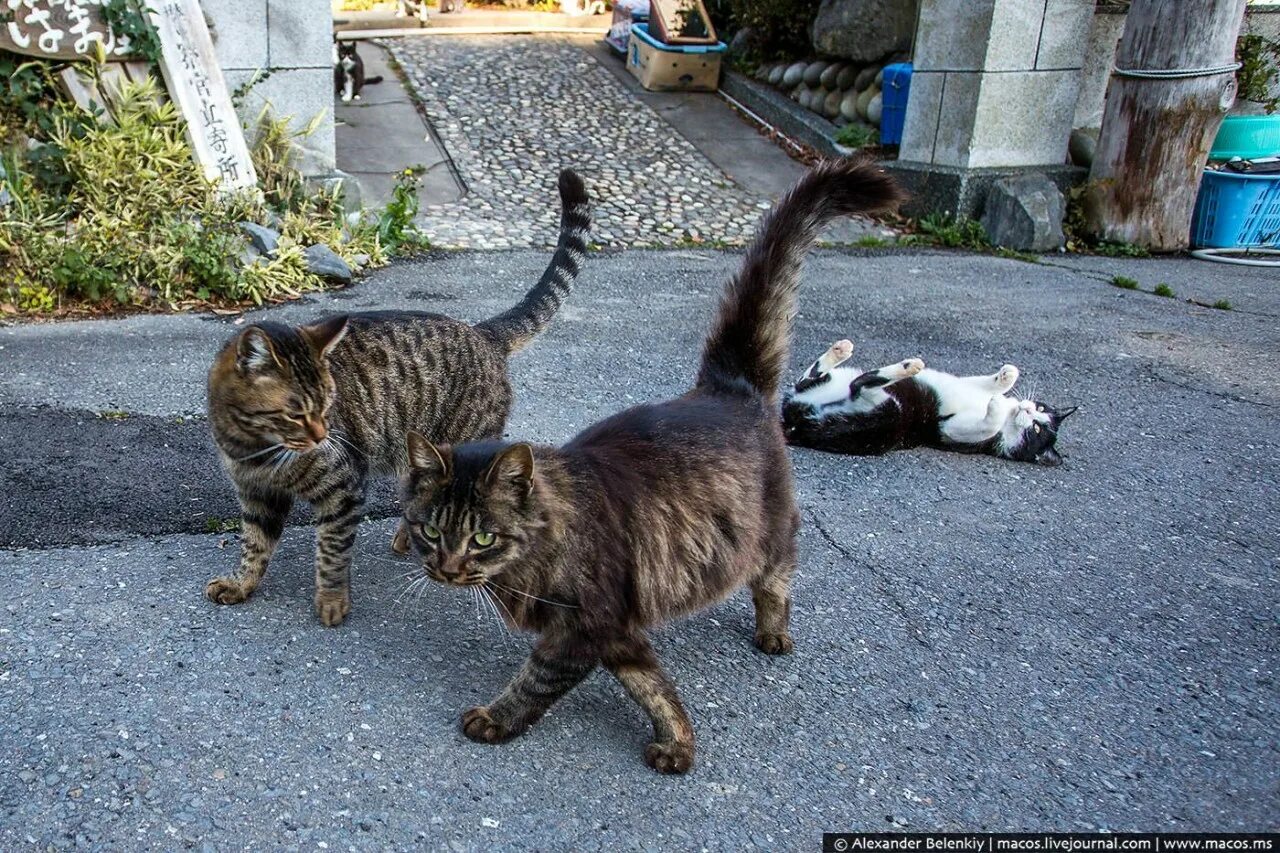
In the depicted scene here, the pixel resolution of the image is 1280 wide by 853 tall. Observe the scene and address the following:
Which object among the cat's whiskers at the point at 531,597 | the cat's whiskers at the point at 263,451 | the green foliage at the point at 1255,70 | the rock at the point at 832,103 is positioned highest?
the green foliage at the point at 1255,70

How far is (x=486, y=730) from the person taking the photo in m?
2.79

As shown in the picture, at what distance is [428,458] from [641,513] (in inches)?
22.6

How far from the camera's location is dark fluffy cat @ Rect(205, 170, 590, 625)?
10.1ft

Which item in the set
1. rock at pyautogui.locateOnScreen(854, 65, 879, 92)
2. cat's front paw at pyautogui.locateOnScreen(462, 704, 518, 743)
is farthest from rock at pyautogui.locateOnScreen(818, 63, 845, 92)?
cat's front paw at pyautogui.locateOnScreen(462, 704, 518, 743)

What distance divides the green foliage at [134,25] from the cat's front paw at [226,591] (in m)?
4.70

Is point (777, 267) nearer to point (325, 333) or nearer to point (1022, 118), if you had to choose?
point (325, 333)

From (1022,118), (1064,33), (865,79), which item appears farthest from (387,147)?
(1064,33)

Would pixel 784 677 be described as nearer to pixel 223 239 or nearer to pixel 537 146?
pixel 223 239

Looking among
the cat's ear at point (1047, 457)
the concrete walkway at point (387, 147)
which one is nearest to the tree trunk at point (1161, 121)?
the cat's ear at point (1047, 457)

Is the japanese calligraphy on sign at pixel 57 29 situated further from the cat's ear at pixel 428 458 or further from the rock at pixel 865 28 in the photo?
the rock at pixel 865 28

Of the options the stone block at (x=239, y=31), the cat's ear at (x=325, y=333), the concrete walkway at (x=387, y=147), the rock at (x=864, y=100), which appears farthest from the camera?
the rock at (x=864, y=100)

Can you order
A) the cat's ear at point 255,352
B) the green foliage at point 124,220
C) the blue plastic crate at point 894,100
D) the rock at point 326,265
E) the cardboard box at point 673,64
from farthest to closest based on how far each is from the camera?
the cardboard box at point 673,64 < the blue plastic crate at point 894,100 < the rock at point 326,265 < the green foliage at point 124,220 < the cat's ear at point 255,352

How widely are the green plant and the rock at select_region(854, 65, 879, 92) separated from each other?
0.63m

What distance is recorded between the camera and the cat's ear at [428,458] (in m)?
2.63
